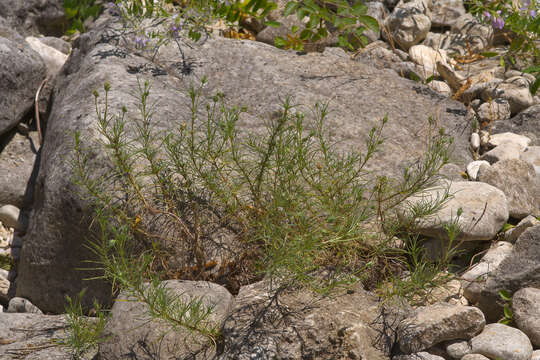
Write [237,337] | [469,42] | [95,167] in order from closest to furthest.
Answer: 1. [237,337]
2. [95,167]
3. [469,42]

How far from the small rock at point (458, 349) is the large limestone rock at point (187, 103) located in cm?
122

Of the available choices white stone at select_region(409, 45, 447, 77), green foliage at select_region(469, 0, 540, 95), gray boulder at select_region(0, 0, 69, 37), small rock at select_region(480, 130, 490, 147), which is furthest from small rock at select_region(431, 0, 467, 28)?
gray boulder at select_region(0, 0, 69, 37)

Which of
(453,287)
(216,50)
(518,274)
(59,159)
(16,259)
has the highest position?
(216,50)

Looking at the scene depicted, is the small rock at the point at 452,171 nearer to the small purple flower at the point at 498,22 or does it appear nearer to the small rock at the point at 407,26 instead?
the small purple flower at the point at 498,22

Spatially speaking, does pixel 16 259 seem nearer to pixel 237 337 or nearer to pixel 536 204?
pixel 237 337

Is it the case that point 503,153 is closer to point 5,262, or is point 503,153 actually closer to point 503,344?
point 503,344

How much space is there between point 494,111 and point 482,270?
1.90 meters

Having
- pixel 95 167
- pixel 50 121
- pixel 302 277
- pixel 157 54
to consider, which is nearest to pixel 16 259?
pixel 50 121

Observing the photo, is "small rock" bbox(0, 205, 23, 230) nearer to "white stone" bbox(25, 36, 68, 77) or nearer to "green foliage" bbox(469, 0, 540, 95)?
"white stone" bbox(25, 36, 68, 77)

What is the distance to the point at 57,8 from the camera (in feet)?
16.9

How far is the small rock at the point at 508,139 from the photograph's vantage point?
3.91 metres

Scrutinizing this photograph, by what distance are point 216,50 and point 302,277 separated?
92.7 inches

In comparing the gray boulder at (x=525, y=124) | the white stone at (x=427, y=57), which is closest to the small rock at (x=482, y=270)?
the gray boulder at (x=525, y=124)

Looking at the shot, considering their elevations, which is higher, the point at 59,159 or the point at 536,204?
→ the point at 59,159
